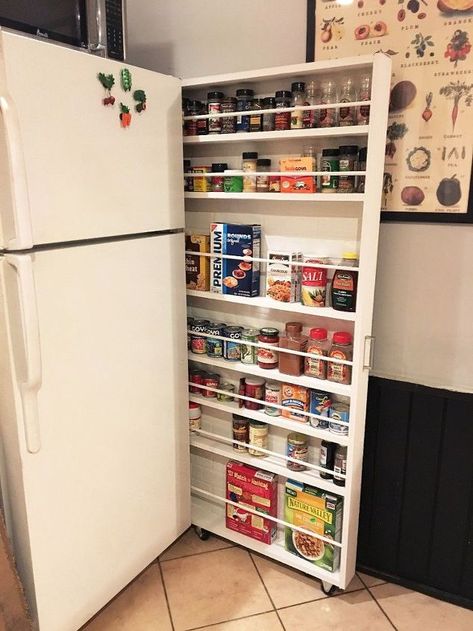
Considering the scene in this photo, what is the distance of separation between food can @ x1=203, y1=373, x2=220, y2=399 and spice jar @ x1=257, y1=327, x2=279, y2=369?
0.80 ft

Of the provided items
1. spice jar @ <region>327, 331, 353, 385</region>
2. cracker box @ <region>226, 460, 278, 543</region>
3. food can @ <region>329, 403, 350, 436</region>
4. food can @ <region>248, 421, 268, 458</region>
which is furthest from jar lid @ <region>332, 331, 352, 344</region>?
cracker box @ <region>226, 460, 278, 543</region>

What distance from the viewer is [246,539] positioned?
2.01 metres

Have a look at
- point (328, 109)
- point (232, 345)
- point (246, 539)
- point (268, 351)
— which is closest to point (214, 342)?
point (232, 345)

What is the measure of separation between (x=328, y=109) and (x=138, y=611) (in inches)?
67.8

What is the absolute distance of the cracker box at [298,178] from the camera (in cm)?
162

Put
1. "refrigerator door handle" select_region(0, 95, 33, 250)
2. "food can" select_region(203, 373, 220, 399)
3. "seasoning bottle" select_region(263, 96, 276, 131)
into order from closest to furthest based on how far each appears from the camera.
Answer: "refrigerator door handle" select_region(0, 95, 33, 250)
"seasoning bottle" select_region(263, 96, 276, 131)
"food can" select_region(203, 373, 220, 399)

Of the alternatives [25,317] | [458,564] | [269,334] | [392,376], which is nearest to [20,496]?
[25,317]

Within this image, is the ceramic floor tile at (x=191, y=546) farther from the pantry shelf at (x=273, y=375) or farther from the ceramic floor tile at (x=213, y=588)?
the pantry shelf at (x=273, y=375)

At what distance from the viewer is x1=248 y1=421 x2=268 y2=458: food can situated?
1926 millimetres

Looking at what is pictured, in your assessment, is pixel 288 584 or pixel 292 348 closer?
pixel 292 348

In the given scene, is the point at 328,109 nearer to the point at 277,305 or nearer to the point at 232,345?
the point at 277,305

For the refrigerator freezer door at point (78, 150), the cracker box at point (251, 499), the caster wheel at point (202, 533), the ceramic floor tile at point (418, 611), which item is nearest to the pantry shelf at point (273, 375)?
the cracker box at point (251, 499)

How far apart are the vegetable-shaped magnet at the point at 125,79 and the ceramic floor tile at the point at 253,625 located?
1.68 m

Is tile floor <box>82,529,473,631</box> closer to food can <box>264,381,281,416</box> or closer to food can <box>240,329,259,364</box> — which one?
food can <box>264,381,281,416</box>
